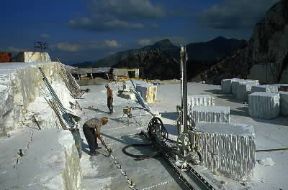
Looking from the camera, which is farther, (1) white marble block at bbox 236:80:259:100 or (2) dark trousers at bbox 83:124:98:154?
(1) white marble block at bbox 236:80:259:100

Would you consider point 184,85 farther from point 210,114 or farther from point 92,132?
point 210,114

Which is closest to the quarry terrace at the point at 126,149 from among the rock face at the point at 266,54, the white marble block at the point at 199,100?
the white marble block at the point at 199,100

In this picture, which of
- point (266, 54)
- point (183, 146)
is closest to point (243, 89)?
point (183, 146)

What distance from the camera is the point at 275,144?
15258 mm

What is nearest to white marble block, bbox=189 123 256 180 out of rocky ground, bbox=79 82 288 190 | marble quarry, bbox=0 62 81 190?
rocky ground, bbox=79 82 288 190

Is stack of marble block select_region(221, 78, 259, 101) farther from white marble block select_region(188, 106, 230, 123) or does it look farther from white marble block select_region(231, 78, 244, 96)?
white marble block select_region(188, 106, 230, 123)

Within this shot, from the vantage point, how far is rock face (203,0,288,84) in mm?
48844

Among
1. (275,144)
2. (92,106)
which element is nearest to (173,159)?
(275,144)

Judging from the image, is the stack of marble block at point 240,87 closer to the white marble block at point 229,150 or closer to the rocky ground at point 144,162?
the rocky ground at point 144,162

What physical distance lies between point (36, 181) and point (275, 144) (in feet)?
38.0

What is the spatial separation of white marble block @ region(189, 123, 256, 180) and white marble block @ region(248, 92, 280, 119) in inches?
368

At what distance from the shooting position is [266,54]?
53.2 metres

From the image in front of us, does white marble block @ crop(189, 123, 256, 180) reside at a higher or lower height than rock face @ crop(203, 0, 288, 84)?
lower

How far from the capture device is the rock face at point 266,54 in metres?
48.8
